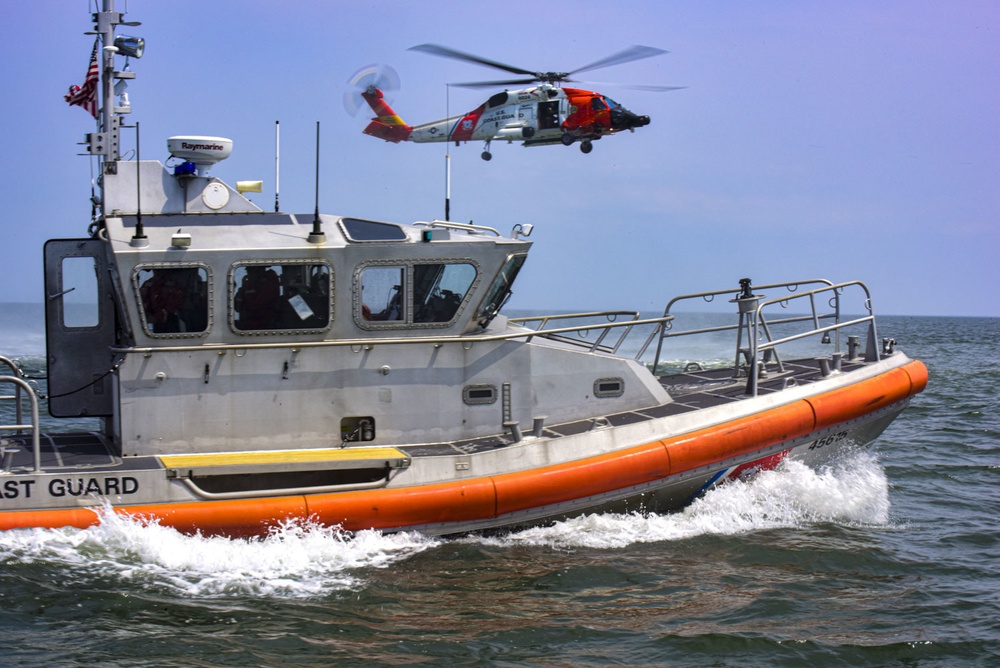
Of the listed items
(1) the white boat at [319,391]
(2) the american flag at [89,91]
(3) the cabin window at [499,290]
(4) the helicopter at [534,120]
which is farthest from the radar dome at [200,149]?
(4) the helicopter at [534,120]

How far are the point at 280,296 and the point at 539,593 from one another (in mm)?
3006

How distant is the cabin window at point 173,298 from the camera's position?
750cm

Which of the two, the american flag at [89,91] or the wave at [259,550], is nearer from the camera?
the wave at [259,550]

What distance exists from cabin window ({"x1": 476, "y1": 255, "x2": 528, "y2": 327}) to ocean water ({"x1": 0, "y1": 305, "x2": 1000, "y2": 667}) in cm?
183

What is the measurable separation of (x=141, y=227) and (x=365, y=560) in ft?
9.95

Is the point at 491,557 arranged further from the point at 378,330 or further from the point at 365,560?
the point at 378,330

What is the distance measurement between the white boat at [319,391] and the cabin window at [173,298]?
0.01 meters

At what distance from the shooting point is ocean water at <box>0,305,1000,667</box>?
20.4 ft

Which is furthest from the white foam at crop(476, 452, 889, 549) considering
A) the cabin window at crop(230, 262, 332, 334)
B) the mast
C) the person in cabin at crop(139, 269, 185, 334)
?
the mast

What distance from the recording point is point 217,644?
6117mm

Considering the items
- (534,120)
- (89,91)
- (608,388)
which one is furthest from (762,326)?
(534,120)

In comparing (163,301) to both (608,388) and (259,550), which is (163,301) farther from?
(608,388)

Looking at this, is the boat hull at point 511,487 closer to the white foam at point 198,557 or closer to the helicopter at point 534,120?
the white foam at point 198,557

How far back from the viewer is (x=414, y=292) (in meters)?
7.95
